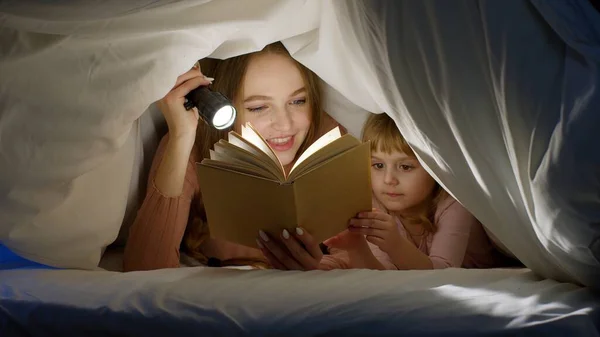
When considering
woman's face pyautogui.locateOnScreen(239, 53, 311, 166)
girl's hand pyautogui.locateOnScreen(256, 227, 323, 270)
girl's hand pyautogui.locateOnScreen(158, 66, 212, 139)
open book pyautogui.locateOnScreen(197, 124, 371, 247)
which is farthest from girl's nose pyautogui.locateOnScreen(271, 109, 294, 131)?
girl's hand pyautogui.locateOnScreen(256, 227, 323, 270)

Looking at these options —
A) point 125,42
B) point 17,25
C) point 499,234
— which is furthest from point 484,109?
point 17,25

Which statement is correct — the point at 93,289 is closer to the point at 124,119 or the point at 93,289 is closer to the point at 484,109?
the point at 124,119

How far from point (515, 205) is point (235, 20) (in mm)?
604

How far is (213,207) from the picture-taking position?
1.35 meters

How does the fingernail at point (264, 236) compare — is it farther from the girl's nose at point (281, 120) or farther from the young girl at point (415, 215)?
the girl's nose at point (281, 120)

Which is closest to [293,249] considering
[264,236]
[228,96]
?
[264,236]

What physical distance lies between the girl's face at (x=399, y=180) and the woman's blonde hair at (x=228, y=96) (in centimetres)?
23

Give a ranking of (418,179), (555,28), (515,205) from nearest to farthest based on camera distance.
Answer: (555,28) → (515,205) → (418,179)

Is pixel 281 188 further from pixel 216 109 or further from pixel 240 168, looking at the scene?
pixel 216 109

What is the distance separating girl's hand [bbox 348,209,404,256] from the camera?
136cm

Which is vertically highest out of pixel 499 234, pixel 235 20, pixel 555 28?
pixel 235 20

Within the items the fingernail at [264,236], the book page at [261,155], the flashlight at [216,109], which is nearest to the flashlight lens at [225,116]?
the flashlight at [216,109]

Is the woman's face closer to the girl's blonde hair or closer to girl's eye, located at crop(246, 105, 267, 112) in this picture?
girl's eye, located at crop(246, 105, 267, 112)

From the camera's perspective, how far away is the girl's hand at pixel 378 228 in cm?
136
